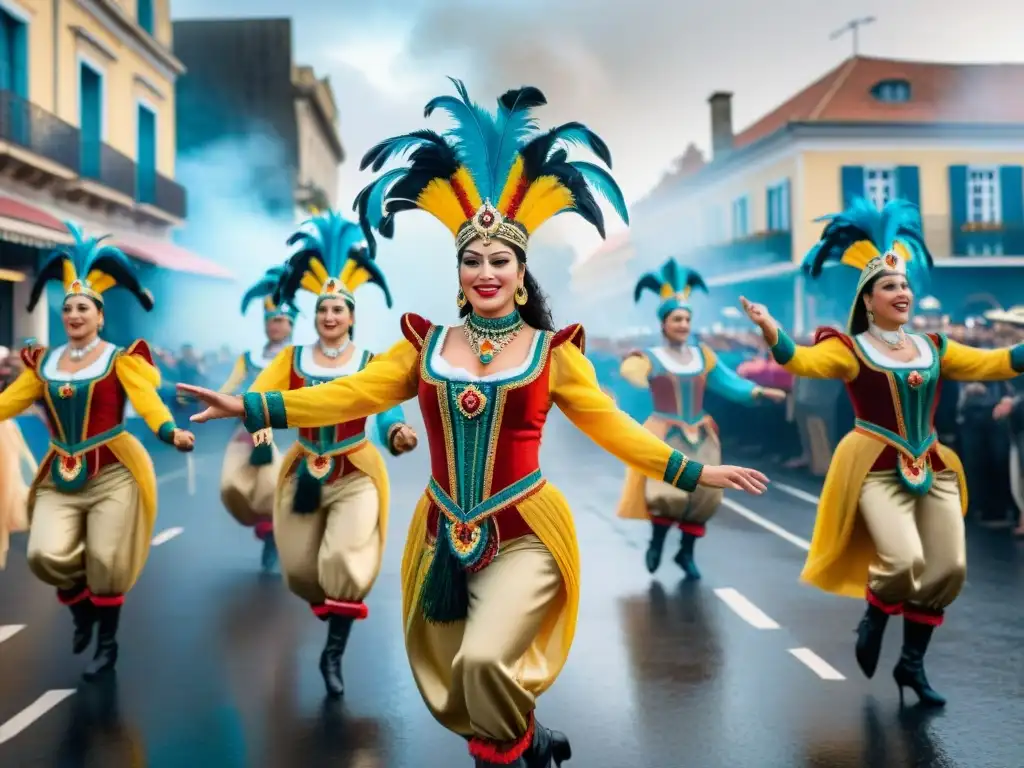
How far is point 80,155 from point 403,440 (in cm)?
1730

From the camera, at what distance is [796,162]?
113 feet

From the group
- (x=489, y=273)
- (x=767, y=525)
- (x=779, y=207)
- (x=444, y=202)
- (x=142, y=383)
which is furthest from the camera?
(x=779, y=207)

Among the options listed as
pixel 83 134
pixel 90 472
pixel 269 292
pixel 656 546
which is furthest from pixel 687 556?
pixel 83 134

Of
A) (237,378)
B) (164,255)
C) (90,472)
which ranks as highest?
Result: (164,255)

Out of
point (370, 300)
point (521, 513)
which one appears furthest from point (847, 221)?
point (370, 300)

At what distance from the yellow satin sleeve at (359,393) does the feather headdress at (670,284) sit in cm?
529

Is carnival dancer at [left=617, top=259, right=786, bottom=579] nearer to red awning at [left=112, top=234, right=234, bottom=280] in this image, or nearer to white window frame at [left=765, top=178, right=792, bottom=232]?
red awning at [left=112, top=234, right=234, bottom=280]

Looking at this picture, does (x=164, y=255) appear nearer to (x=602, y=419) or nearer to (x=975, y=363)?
(x=975, y=363)

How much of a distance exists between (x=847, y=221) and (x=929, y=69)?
34393 mm

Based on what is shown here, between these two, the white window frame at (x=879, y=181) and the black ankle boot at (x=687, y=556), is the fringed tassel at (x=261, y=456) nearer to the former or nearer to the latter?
the black ankle boot at (x=687, y=556)

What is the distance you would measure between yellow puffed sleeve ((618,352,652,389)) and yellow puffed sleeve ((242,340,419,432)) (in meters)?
5.28

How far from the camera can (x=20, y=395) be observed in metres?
7.06

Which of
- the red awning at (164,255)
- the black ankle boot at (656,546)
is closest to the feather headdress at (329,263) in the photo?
the black ankle boot at (656,546)

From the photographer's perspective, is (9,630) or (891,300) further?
(9,630)
